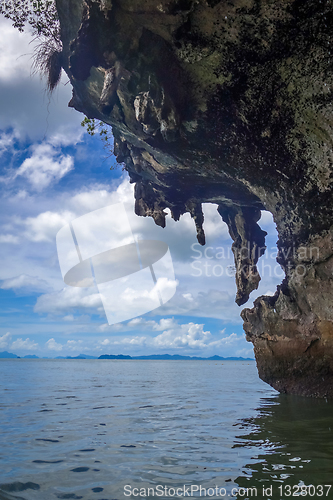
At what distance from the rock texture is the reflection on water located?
2.74m

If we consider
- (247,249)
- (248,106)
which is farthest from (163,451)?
(247,249)

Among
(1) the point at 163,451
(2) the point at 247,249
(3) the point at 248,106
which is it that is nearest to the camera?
(1) the point at 163,451

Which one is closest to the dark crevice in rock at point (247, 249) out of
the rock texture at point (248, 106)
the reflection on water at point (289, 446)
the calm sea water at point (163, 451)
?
the rock texture at point (248, 106)

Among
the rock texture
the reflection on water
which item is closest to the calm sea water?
the reflection on water

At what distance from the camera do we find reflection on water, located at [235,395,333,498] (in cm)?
438

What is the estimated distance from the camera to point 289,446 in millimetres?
5848

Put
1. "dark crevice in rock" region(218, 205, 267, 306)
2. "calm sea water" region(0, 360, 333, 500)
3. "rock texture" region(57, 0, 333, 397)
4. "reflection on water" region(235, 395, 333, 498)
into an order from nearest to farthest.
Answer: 1. "calm sea water" region(0, 360, 333, 500)
2. "reflection on water" region(235, 395, 333, 498)
3. "rock texture" region(57, 0, 333, 397)
4. "dark crevice in rock" region(218, 205, 267, 306)

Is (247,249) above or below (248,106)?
below

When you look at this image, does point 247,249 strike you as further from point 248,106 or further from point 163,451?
point 163,451

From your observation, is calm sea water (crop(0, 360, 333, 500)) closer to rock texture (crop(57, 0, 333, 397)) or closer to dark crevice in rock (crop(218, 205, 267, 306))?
rock texture (crop(57, 0, 333, 397))

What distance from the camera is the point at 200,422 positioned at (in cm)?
834

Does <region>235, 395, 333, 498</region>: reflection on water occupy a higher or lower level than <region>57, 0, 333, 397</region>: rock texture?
lower

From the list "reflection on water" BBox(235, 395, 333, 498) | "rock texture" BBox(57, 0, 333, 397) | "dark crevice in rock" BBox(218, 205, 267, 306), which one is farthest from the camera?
"dark crevice in rock" BBox(218, 205, 267, 306)

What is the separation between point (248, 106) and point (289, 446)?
27.9 ft
